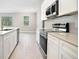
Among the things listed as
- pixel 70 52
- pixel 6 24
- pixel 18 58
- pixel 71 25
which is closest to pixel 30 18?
pixel 6 24

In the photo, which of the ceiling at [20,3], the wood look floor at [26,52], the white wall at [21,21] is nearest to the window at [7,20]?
the white wall at [21,21]

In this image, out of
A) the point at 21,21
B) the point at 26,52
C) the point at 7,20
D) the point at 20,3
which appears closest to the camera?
the point at 26,52

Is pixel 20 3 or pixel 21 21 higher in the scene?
pixel 20 3

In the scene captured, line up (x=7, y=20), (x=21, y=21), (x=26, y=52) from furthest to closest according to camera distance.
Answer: (x=7, y=20), (x=21, y=21), (x=26, y=52)

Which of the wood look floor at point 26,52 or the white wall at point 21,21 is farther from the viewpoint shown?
the white wall at point 21,21

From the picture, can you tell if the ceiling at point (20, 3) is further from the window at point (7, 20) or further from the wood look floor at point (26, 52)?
the window at point (7, 20)

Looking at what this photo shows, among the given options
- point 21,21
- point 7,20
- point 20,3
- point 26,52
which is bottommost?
point 26,52

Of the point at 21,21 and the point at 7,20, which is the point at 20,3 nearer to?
the point at 21,21

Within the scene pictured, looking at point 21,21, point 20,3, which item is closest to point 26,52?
point 20,3

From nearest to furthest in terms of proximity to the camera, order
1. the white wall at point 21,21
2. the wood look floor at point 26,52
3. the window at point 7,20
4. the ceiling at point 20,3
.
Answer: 1. the wood look floor at point 26,52
2. the ceiling at point 20,3
3. the white wall at point 21,21
4. the window at point 7,20

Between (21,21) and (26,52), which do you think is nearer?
(26,52)

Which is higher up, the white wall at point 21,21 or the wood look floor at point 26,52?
the white wall at point 21,21

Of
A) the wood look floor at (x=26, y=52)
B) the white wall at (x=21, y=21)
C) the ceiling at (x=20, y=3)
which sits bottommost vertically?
the wood look floor at (x=26, y=52)

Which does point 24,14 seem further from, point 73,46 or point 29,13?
point 73,46
